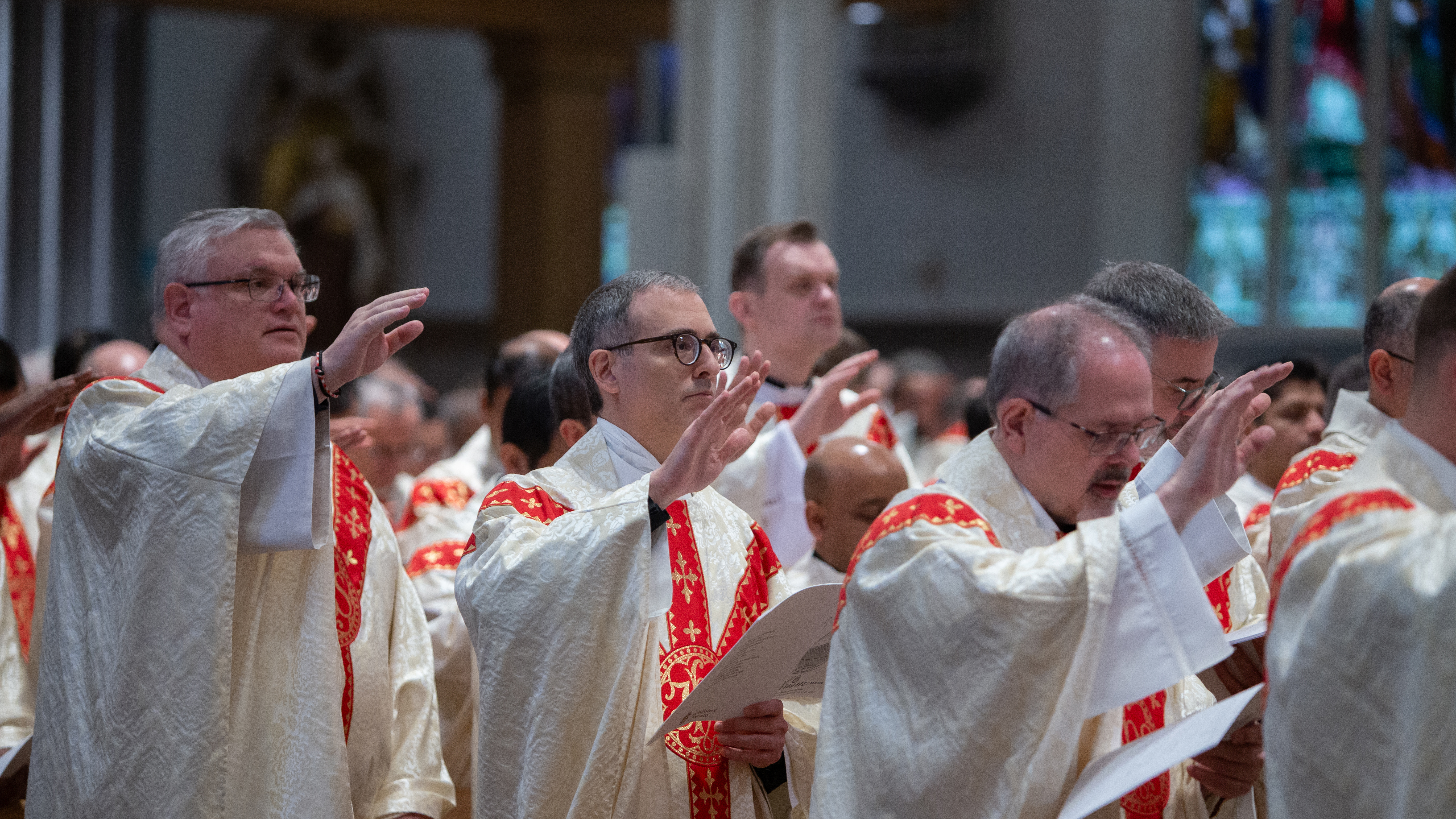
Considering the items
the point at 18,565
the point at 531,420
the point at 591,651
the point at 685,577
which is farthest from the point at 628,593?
the point at 18,565

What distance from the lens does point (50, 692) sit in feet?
11.1

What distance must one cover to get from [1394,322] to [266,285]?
2.63 meters

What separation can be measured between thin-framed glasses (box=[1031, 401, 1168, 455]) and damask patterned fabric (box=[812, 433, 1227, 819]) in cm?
13

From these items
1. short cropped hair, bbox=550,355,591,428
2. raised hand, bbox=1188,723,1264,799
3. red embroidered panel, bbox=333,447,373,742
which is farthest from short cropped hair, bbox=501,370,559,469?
raised hand, bbox=1188,723,1264,799

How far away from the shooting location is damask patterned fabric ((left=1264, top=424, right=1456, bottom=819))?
221cm

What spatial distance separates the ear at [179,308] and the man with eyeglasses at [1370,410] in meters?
2.54

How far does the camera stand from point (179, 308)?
3.54 metres

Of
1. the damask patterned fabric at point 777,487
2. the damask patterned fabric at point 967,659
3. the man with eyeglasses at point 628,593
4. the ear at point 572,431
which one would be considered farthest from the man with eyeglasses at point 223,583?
the damask patterned fabric at point 777,487

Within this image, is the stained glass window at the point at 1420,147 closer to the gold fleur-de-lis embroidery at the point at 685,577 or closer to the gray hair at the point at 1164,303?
the gray hair at the point at 1164,303

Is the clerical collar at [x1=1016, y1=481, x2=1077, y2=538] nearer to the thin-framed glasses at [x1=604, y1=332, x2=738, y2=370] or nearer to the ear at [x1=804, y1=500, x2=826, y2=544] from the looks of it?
the thin-framed glasses at [x1=604, y1=332, x2=738, y2=370]

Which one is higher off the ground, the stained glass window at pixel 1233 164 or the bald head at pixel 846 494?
the stained glass window at pixel 1233 164

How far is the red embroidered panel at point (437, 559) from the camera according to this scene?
4629 millimetres

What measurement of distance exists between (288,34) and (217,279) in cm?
1633

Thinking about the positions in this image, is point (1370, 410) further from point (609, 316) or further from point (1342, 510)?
point (609, 316)
